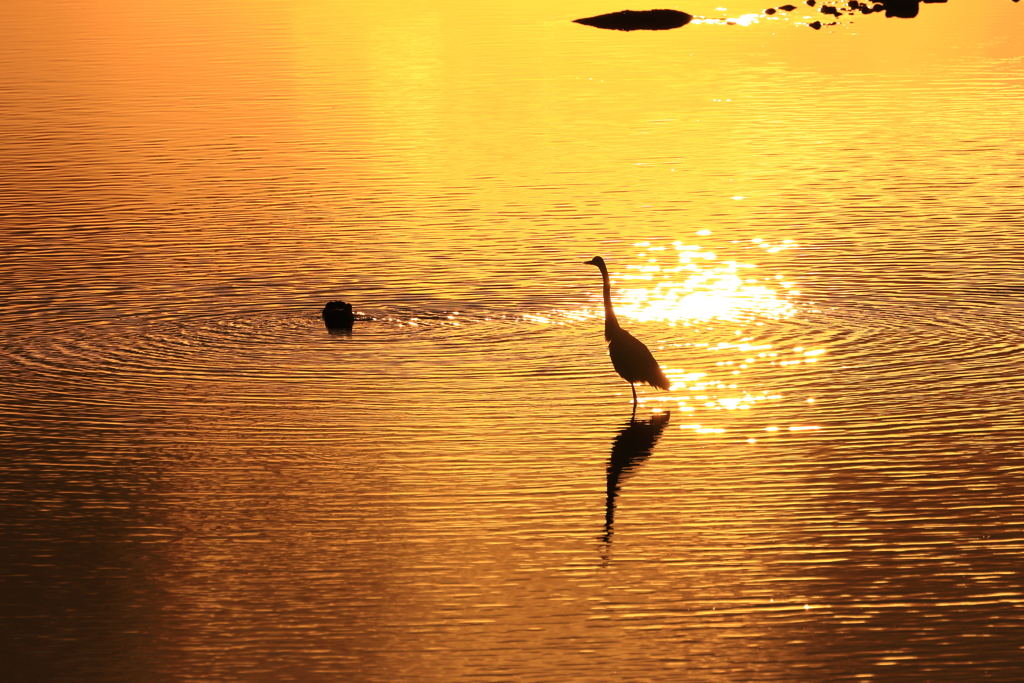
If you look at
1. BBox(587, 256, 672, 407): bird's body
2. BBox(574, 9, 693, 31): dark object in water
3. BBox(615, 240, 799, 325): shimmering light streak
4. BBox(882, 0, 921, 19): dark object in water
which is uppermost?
BBox(587, 256, 672, 407): bird's body

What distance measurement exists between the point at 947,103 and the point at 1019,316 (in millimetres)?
20471

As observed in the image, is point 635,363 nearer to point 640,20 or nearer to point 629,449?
point 629,449

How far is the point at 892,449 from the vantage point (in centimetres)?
1652

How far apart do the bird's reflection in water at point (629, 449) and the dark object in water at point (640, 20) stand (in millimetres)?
45545

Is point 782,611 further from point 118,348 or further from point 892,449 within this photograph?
point 118,348

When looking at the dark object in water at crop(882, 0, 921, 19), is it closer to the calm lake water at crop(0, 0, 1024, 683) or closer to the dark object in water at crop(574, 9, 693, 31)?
the dark object in water at crop(574, 9, 693, 31)

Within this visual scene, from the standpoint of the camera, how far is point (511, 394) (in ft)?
60.6

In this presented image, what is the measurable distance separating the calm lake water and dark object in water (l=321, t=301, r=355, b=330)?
24 cm

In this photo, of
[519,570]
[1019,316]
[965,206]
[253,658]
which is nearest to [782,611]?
[519,570]

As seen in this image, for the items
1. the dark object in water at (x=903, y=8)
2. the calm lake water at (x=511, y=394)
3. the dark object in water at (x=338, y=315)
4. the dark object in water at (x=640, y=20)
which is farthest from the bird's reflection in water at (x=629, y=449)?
the dark object in water at (x=903, y=8)

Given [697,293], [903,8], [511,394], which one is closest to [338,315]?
[511,394]

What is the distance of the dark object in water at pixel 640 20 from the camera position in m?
61.8

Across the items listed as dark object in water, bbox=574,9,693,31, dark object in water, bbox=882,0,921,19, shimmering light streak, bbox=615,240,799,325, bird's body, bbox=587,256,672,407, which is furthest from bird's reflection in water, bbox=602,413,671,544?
dark object in water, bbox=882,0,921,19

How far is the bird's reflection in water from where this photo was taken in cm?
1518
